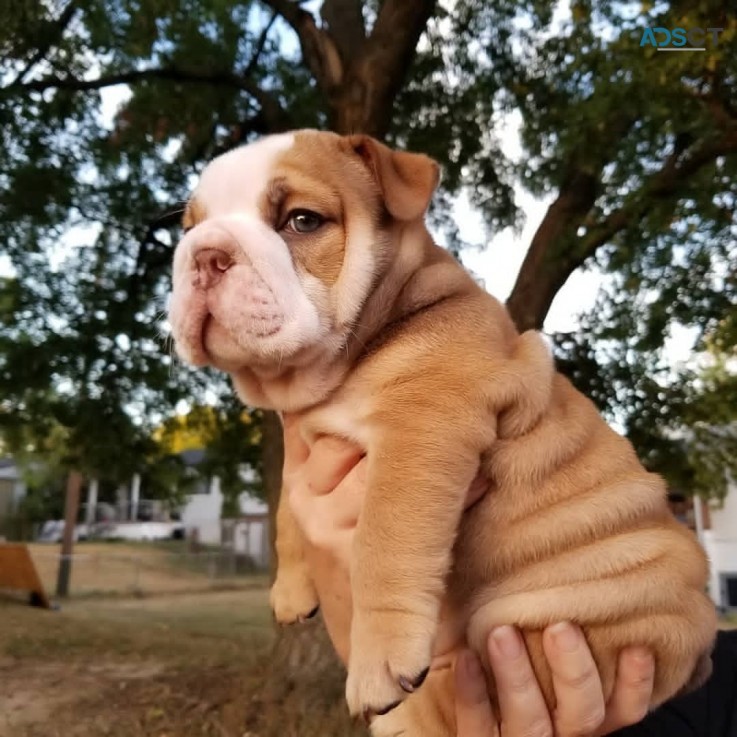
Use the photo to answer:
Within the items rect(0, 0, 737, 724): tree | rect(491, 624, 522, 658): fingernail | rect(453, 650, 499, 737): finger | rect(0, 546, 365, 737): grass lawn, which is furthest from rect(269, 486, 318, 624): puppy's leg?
rect(0, 0, 737, 724): tree

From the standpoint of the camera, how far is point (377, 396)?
6.05ft

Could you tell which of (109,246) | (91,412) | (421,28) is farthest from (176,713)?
(421,28)

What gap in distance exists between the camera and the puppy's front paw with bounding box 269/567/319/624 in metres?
2.36

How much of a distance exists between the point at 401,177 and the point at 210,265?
57 centimetres

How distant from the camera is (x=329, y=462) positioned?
6.83 ft

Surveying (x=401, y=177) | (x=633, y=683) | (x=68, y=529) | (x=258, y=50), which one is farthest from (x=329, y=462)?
(x=68, y=529)

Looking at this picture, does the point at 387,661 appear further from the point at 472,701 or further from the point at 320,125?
the point at 320,125

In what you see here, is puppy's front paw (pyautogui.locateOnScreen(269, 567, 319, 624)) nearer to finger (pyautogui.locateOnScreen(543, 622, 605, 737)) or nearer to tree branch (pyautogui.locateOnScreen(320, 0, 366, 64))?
finger (pyautogui.locateOnScreen(543, 622, 605, 737))

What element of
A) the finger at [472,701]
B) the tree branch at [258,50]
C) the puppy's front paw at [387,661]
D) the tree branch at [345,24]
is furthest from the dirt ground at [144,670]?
the tree branch at [258,50]

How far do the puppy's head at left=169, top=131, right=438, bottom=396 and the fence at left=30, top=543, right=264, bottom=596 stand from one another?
25.1 ft

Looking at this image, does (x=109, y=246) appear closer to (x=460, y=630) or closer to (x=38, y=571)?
(x=38, y=571)

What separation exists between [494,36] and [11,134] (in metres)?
5.00

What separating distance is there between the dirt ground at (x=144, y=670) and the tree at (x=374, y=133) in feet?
8.06

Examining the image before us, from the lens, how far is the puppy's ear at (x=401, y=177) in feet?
6.44
